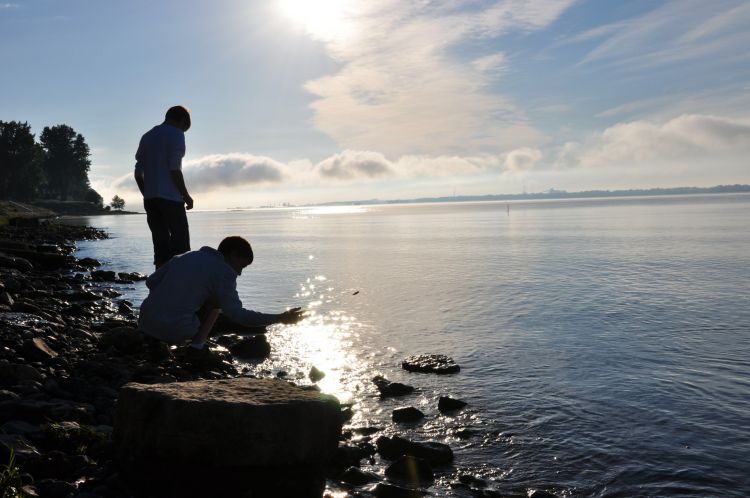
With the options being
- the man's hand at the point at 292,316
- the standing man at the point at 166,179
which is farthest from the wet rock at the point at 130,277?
the man's hand at the point at 292,316

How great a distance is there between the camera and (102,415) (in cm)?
735

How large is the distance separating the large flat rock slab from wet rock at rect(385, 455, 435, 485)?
5.35 feet

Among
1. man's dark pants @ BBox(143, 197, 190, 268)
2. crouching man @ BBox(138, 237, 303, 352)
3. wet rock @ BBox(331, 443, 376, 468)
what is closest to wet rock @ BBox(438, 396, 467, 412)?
wet rock @ BBox(331, 443, 376, 468)

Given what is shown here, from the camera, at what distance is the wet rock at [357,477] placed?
22.4 feet

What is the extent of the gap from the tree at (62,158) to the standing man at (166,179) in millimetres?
181363

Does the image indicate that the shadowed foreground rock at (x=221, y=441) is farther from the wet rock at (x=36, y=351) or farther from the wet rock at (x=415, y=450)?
the wet rock at (x=36, y=351)

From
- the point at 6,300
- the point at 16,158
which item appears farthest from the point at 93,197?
the point at 6,300

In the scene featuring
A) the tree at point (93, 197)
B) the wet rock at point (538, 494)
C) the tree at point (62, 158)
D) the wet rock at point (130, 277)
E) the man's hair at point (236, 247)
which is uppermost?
the tree at point (62, 158)

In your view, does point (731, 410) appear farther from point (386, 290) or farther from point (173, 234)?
point (386, 290)

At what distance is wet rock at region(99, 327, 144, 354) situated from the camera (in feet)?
35.5

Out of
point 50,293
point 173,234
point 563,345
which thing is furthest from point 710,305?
point 50,293

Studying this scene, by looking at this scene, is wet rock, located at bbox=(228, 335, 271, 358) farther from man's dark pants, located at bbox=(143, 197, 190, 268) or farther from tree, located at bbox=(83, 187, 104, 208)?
tree, located at bbox=(83, 187, 104, 208)

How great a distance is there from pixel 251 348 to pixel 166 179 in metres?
4.69

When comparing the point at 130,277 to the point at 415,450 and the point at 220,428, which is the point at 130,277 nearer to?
the point at 415,450
